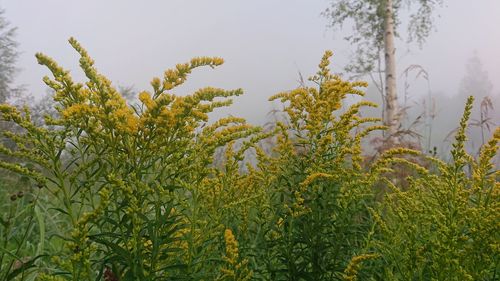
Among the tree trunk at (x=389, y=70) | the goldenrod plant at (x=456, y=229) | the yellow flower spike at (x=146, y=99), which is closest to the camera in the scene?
the yellow flower spike at (x=146, y=99)

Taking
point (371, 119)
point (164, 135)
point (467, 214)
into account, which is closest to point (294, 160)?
point (371, 119)

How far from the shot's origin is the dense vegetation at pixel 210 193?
4.76 ft

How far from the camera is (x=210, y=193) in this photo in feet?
7.25

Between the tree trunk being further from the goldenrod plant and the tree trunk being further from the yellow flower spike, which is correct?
the yellow flower spike

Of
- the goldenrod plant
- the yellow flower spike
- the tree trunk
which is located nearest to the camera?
the yellow flower spike

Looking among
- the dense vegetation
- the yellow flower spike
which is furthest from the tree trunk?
the yellow flower spike

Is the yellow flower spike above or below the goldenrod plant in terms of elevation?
above

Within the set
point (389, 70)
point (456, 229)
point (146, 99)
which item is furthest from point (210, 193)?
point (389, 70)

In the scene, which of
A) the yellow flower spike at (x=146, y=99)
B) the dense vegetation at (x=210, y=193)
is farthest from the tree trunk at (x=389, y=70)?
the yellow flower spike at (x=146, y=99)

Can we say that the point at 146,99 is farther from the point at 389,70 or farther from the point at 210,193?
the point at 389,70

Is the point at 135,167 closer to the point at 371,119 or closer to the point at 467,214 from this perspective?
the point at 467,214

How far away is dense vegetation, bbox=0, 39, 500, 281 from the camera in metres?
1.45

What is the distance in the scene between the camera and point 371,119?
8.30 feet

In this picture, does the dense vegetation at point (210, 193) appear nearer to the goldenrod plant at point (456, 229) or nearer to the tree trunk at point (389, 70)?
the goldenrod plant at point (456, 229)
